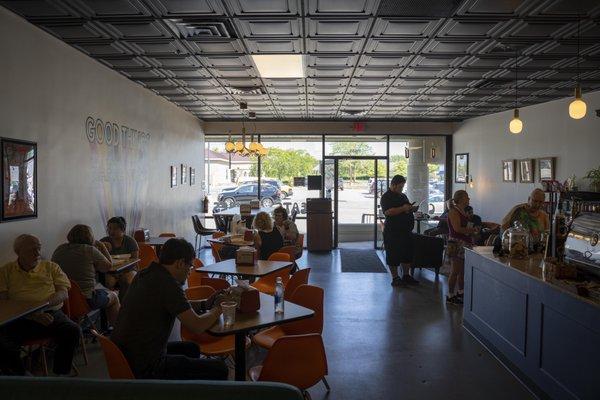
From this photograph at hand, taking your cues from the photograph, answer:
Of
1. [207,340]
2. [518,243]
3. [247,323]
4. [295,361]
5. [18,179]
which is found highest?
[18,179]

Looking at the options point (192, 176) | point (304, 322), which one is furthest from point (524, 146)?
point (304, 322)

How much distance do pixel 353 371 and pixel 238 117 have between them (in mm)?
8792

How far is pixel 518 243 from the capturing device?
4934 mm

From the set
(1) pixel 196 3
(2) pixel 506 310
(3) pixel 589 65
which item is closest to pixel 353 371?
(2) pixel 506 310

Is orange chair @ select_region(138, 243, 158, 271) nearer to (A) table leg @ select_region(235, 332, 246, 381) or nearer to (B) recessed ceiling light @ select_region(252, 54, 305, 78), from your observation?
(B) recessed ceiling light @ select_region(252, 54, 305, 78)

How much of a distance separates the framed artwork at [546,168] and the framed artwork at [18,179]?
8186 mm

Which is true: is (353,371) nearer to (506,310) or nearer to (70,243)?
(506,310)

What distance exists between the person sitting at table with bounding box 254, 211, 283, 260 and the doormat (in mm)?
3230

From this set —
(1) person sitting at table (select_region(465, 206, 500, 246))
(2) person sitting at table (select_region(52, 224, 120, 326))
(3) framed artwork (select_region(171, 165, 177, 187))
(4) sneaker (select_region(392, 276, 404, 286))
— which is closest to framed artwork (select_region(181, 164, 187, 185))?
(3) framed artwork (select_region(171, 165, 177, 187))

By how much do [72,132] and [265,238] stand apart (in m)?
2.70

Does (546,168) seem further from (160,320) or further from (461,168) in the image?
(160,320)

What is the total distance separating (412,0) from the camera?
4191 millimetres

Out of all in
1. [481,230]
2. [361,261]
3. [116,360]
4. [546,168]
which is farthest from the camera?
[361,261]

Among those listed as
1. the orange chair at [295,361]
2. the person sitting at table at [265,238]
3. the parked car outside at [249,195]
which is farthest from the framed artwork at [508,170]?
the orange chair at [295,361]
